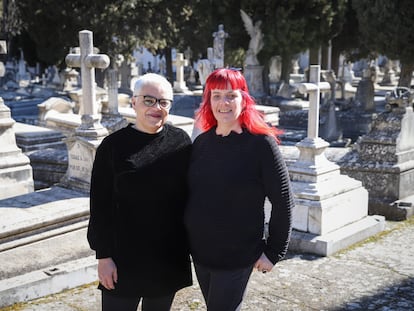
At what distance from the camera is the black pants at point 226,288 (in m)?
2.73

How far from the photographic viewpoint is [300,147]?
19.8 feet

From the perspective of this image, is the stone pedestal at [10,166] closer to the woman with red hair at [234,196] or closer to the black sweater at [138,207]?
the black sweater at [138,207]

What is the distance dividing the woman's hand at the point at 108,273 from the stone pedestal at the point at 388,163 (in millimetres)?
4917

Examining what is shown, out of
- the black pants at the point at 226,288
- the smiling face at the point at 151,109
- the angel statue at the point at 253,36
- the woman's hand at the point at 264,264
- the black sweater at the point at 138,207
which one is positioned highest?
the angel statue at the point at 253,36

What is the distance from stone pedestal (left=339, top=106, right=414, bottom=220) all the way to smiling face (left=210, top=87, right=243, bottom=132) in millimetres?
4714

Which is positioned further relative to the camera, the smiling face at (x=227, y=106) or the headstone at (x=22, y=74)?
the headstone at (x=22, y=74)

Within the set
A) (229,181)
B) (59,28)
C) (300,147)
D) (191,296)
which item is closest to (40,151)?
(300,147)

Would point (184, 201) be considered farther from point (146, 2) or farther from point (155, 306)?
point (146, 2)

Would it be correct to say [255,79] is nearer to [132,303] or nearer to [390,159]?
[390,159]

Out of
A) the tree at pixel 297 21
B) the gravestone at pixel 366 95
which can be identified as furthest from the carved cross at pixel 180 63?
the gravestone at pixel 366 95

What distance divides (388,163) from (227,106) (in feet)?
16.0

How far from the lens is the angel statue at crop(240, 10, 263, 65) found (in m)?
21.1

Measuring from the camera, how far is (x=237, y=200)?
8.82 feet

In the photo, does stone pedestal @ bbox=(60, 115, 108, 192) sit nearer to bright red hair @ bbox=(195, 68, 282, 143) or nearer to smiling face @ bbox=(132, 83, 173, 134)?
smiling face @ bbox=(132, 83, 173, 134)
